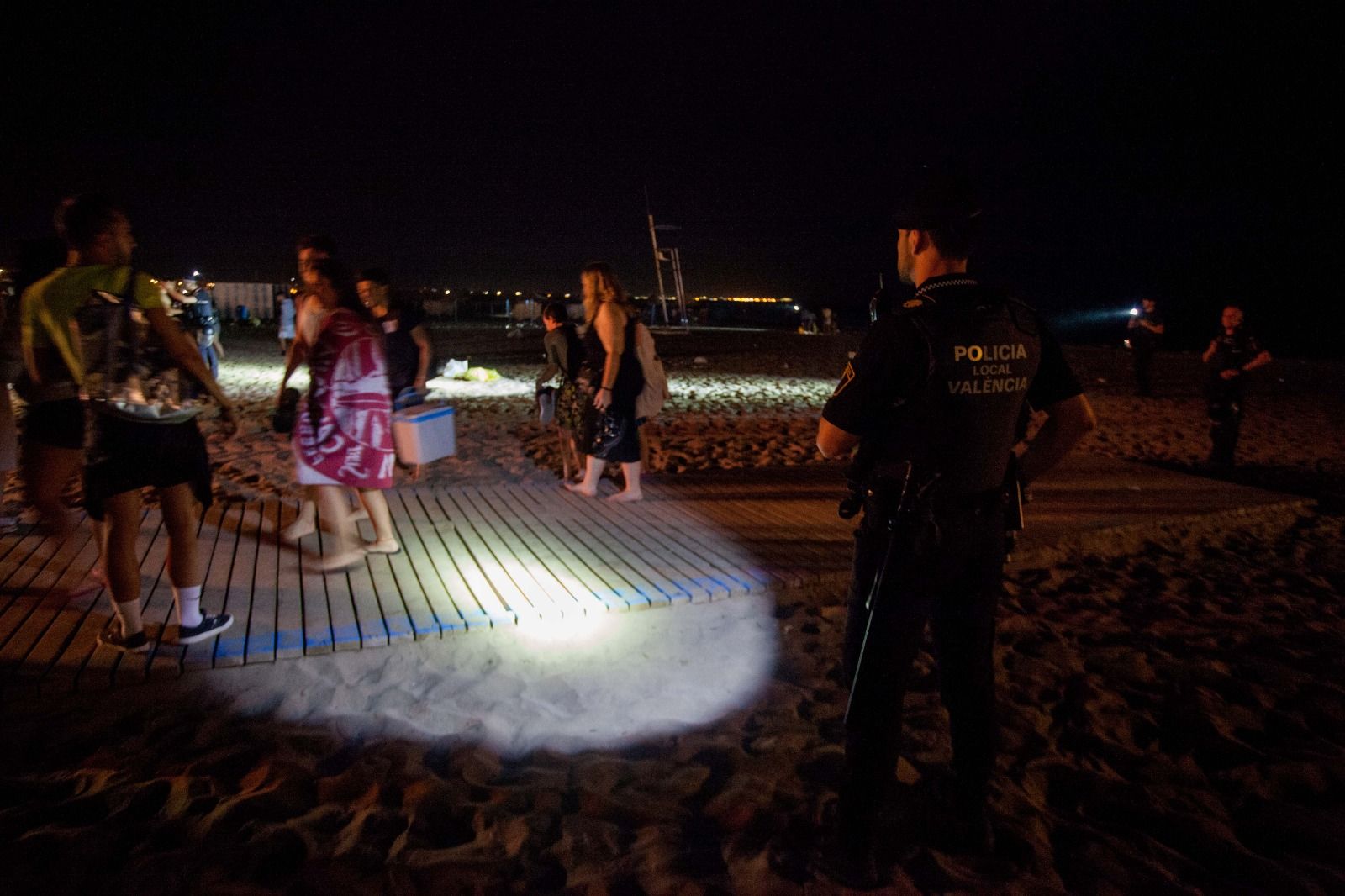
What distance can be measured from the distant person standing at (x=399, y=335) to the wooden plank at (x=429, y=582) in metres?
1.04

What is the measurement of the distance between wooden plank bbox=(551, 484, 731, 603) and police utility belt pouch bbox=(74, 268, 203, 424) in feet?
8.07

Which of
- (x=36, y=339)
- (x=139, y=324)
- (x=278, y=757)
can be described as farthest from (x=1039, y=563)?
(x=36, y=339)

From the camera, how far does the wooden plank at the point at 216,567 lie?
117 inches

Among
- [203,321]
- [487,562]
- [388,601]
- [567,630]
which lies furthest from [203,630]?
[203,321]

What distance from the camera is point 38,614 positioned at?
3.26m

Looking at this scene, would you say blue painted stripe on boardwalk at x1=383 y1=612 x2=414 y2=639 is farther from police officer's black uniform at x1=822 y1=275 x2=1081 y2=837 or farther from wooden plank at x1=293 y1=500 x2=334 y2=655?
police officer's black uniform at x1=822 y1=275 x2=1081 y2=837

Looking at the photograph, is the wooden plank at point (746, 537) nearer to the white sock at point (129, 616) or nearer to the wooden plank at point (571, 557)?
the wooden plank at point (571, 557)

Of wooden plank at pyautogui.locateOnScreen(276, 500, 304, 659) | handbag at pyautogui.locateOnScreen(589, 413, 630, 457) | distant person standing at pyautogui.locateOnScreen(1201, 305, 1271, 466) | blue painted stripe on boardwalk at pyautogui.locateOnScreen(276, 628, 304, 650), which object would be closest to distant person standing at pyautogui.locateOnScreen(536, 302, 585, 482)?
handbag at pyautogui.locateOnScreen(589, 413, 630, 457)

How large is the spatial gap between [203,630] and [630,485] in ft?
9.76

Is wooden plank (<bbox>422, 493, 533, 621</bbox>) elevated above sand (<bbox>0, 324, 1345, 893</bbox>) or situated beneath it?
elevated above

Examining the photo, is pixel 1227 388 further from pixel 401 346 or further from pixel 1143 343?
pixel 401 346

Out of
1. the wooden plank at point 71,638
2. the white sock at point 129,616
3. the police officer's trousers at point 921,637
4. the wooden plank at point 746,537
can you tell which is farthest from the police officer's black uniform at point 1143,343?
the wooden plank at point 71,638

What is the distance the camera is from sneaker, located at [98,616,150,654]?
2959 mm

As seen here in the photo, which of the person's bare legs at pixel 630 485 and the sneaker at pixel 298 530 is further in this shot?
the person's bare legs at pixel 630 485
